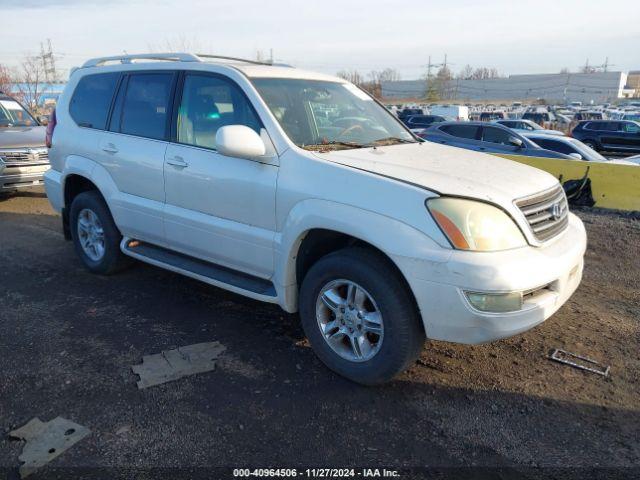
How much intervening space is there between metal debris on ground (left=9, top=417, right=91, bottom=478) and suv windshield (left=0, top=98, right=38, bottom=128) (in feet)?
27.4

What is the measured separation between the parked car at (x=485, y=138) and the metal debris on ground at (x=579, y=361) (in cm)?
792

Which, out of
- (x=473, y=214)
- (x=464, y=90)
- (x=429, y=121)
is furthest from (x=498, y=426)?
(x=464, y=90)

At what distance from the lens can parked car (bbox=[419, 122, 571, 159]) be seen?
36.3 ft

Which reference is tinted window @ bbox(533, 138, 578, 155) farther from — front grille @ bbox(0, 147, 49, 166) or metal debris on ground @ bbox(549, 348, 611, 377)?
front grille @ bbox(0, 147, 49, 166)

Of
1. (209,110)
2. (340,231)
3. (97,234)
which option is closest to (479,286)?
(340,231)

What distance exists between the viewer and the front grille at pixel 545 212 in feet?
9.91

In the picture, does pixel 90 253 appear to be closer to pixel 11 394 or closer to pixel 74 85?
pixel 74 85

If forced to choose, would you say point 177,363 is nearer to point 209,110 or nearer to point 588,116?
point 209,110

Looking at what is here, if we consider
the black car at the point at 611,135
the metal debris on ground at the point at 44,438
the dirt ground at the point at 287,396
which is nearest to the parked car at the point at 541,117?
the black car at the point at 611,135

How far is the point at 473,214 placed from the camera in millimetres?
2799

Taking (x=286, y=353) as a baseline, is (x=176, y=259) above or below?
above

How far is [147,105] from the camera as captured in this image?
4.38m

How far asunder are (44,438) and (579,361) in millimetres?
3378

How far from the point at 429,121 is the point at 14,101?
66.1 ft
